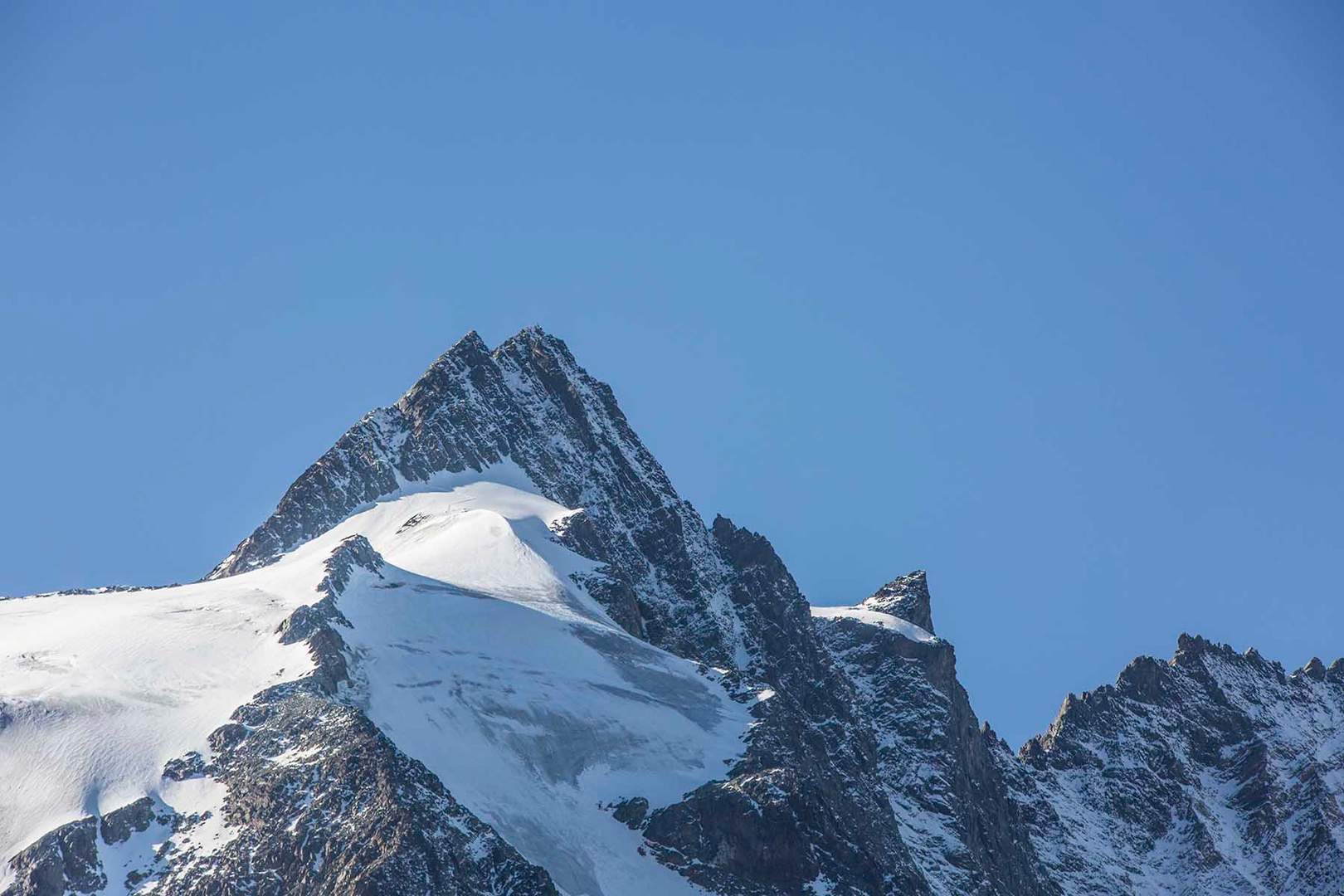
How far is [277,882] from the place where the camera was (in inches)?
7849

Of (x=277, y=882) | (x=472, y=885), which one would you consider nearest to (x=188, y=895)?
(x=277, y=882)

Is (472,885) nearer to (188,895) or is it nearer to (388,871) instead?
(388,871)

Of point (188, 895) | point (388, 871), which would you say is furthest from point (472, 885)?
point (188, 895)

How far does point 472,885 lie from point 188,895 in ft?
65.9

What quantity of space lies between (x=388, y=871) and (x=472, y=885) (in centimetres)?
721

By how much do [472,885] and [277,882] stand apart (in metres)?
13.7

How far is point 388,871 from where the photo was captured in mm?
194875

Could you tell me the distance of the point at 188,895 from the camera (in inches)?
7844

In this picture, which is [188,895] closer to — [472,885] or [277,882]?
[277,882]

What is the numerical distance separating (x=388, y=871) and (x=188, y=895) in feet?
50.5

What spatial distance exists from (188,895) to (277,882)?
6377mm

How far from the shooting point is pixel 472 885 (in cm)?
19925
